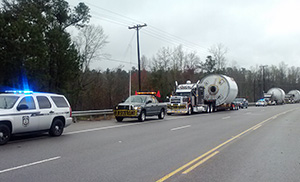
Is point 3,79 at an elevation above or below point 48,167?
above

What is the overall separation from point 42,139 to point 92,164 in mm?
5180

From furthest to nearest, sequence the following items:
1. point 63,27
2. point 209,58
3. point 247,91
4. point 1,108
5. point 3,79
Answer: point 247,91 → point 209,58 → point 63,27 → point 3,79 → point 1,108

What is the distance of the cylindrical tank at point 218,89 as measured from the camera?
35.2 m

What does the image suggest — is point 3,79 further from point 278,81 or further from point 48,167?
point 278,81

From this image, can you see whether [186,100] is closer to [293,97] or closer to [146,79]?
[146,79]

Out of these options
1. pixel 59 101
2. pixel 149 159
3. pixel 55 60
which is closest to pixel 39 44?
pixel 55 60

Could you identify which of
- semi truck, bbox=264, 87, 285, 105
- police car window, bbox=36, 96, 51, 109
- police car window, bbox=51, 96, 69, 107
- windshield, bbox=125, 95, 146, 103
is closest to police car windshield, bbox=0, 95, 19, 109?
police car window, bbox=36, 96, 51, 109

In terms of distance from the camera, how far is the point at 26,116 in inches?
420

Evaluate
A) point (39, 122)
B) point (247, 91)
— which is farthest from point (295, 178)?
point (247, 91)

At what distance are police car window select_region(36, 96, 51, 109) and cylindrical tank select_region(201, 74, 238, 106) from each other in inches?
996

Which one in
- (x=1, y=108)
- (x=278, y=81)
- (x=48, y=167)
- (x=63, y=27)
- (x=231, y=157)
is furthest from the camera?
(x=278, y=81)

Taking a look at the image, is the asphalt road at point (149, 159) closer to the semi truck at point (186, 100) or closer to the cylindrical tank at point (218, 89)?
the semi truck at point (186, 100)

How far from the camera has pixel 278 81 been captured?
11600 centimetres

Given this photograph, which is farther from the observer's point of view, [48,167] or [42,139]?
[42,139]
